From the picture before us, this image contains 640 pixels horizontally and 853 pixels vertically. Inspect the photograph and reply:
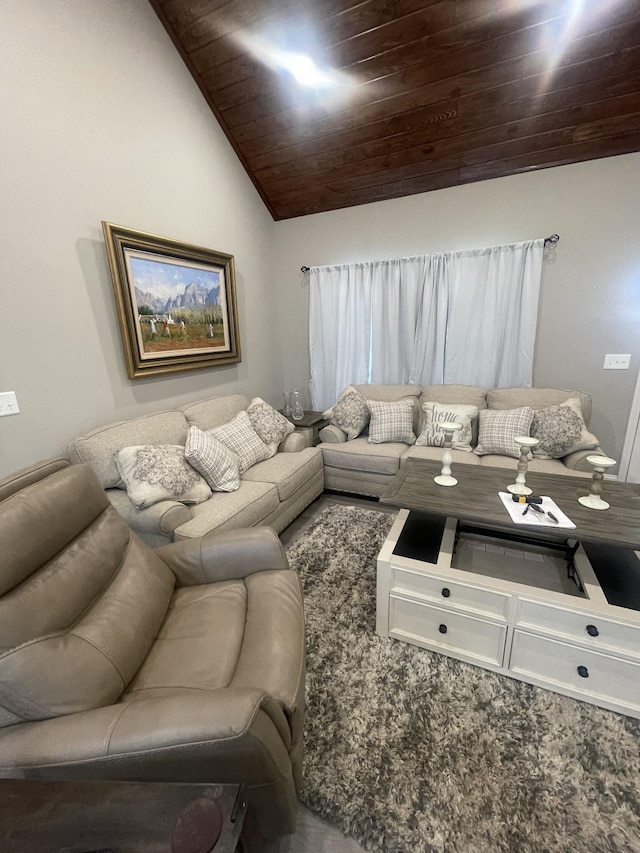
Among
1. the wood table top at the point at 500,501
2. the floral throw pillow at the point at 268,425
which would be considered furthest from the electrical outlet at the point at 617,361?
the floral throw pillow at the point at 268,425

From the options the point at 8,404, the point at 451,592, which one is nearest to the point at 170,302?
the point at 8,404

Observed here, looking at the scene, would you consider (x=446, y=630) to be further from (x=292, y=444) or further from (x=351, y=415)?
(x=351, y=415)

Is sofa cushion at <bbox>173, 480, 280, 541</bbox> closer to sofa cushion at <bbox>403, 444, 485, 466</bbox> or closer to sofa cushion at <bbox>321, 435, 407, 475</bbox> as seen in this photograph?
sofa cushion at <bbox>321, 435, 407, 475</bbox>

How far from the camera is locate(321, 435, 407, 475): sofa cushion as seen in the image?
2791 mm

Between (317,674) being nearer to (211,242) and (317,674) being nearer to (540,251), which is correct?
(211,242)

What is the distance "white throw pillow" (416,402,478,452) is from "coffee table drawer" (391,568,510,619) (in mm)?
1475

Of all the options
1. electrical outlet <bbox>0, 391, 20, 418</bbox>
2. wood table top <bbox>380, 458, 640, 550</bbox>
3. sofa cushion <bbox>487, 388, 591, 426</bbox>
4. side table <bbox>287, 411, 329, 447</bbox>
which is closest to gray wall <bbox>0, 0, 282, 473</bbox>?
electrical outlet <bbox>0, 391, 20, 418</bbox>

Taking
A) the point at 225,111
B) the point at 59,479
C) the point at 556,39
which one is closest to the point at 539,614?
the point at 59,479

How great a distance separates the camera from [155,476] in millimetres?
1913

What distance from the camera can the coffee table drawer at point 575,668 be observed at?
4.24ft

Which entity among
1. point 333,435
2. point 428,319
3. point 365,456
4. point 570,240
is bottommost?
point 365,456

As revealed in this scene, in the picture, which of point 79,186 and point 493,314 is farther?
point 493,314

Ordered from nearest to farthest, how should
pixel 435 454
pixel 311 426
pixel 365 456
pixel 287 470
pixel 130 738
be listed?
1. pixel 130 738
2. pixel 287 470
3. pixel 435 454
4. pixel 365 456
5. pixel 311 426

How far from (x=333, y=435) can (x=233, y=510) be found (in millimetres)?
1325
